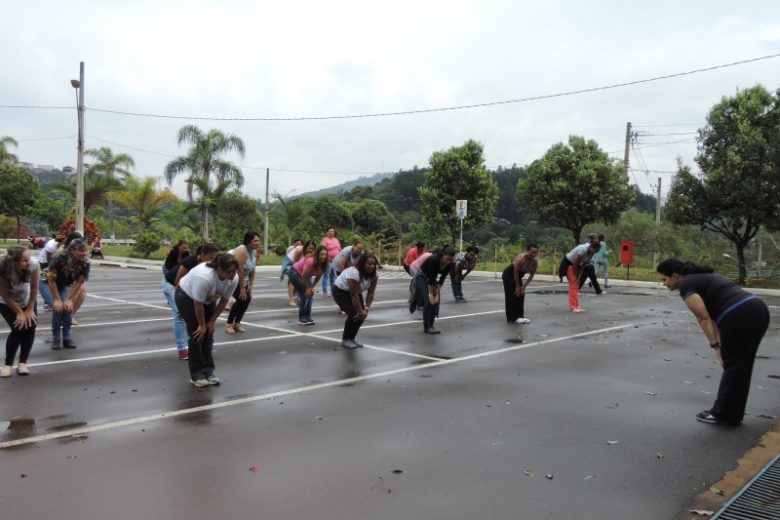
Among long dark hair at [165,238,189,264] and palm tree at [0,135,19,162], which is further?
palm tree at [0,135,19,162]

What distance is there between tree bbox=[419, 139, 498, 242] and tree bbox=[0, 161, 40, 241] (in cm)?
2803

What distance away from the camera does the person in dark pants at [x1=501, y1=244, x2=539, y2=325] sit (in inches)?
470

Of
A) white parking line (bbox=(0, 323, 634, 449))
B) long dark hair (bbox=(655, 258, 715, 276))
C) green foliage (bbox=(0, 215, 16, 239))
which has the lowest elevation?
white parking line (bbox=(0, 323, 634, 449))

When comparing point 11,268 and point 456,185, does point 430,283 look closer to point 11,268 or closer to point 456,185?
point 11,268

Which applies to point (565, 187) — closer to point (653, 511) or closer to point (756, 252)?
point (653, 511)

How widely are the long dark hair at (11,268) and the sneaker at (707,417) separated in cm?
Result: 692

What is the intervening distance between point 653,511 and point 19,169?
47.1 meters

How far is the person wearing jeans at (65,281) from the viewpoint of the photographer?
8.46 metres

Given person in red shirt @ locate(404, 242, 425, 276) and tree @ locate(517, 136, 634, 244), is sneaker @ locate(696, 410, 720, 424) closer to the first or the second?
person in red shirt @ locate(404, 242, 425, 276)

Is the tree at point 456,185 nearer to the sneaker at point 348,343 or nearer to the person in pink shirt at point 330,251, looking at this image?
the person in pink shirt at point 330,251

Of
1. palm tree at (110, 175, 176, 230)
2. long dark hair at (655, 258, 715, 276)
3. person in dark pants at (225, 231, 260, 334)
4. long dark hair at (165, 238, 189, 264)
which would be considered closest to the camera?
long dark hair at (655, 258, 715, 276)

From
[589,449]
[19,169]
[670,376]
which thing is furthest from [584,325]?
[19,169]

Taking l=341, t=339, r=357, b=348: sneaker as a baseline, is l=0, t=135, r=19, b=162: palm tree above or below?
above

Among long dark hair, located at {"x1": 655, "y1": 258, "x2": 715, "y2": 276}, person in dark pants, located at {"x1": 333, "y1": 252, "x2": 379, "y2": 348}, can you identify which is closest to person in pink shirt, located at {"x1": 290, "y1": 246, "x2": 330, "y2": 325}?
person in dark pants, located at {"x1": 333, "y1": 252, "x2": 379, "y2": 348}
